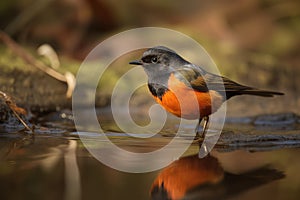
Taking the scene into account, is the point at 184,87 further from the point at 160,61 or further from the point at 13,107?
the point at 13,107

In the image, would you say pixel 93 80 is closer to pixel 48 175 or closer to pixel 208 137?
pixel 208 137

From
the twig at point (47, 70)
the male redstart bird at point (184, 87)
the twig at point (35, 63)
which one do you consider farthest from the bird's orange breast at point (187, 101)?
the twig at point (35, 63)

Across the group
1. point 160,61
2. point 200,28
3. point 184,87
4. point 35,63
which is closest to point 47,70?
point 35,63

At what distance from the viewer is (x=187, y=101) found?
3979 millimetres

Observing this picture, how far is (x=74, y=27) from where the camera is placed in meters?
7.00

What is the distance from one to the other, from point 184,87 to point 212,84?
25cm

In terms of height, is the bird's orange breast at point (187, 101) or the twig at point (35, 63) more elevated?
the twig at point (35, 63)

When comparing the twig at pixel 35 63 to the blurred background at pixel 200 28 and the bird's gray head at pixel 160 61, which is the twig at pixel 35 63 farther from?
the bird's gray head at pixel 160 61

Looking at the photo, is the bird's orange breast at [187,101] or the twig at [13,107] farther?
the bird's orange breast at [187,101]

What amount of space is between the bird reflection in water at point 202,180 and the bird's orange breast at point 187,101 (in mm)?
839

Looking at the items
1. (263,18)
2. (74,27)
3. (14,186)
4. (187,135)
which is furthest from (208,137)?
(263,18)

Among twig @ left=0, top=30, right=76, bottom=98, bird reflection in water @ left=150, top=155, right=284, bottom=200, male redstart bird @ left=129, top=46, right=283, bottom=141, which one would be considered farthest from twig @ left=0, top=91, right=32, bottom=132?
bird reflection in water @ left=150, top=155, right=284, bottom=200

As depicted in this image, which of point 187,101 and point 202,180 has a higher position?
point 187,101

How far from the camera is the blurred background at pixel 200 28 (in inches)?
236
